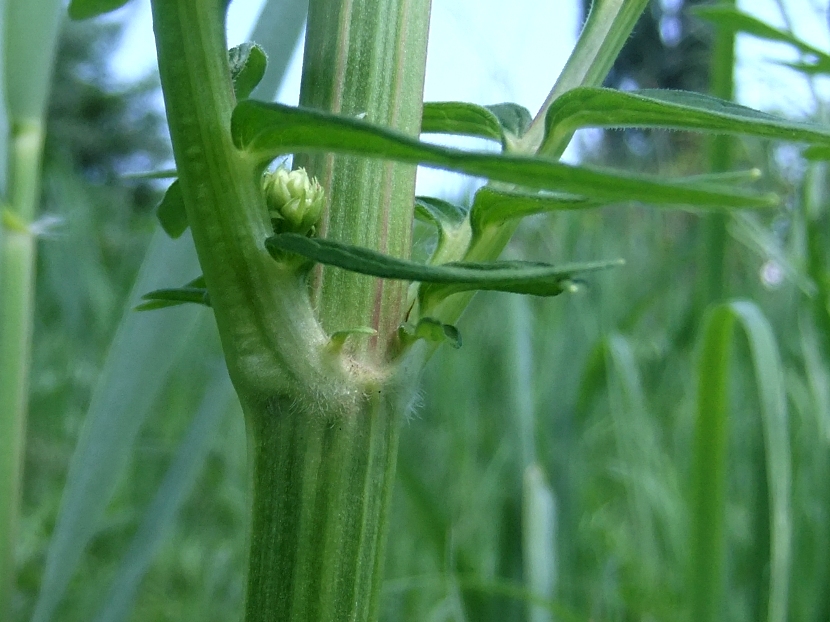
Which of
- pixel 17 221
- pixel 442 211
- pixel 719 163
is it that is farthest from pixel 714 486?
pixel 17 221

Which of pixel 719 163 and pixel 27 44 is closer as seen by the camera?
pixel 27 44

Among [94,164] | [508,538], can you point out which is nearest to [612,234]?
[508,538]

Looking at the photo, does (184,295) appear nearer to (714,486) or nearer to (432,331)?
(432,331)

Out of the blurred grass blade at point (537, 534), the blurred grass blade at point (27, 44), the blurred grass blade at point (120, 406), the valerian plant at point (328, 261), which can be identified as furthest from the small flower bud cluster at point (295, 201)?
the blurred grass blade at point (537, 534)

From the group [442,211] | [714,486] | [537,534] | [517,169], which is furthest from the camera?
[537,534]

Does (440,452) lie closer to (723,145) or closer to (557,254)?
(557,254)

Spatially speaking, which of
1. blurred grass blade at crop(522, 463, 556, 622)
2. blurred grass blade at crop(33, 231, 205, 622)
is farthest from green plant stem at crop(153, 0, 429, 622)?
blurred grass blade at crop(522, 463, 556, 622)
